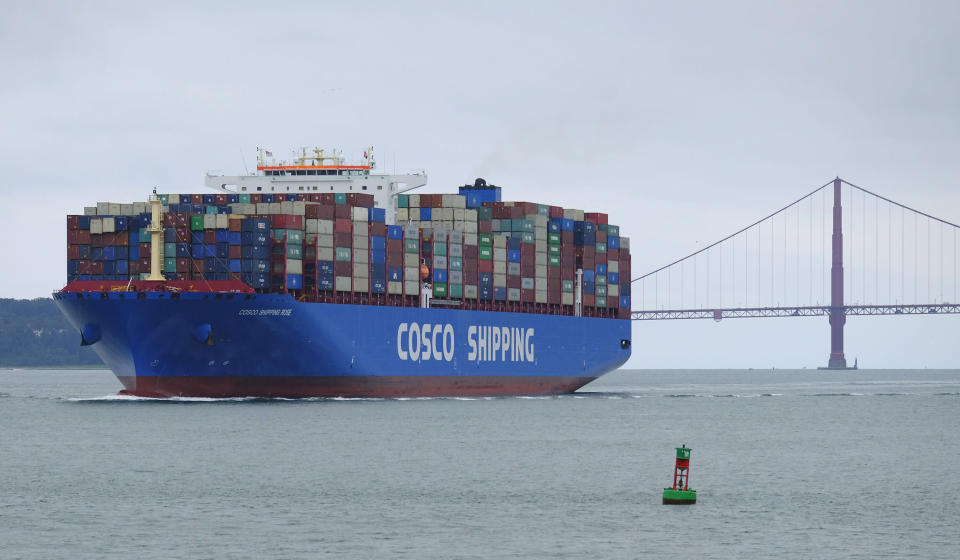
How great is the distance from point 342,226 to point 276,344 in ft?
19.6

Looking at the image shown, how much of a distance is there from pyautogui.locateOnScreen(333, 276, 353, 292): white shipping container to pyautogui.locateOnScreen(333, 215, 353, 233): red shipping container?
194 centimetres

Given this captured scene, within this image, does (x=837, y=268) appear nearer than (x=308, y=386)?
No

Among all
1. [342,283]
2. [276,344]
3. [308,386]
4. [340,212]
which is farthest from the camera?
[340,212]

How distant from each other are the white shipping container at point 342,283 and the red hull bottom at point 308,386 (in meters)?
3.69

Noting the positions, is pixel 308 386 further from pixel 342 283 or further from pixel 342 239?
pixel 342 239

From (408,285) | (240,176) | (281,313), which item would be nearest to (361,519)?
(281,313)

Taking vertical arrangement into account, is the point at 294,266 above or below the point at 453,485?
above

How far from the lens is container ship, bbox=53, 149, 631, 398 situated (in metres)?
61.6

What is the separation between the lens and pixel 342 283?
2557 inches

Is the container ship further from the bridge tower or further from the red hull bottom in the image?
the bridge tower

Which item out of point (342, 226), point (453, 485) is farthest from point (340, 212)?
point (453, 485)

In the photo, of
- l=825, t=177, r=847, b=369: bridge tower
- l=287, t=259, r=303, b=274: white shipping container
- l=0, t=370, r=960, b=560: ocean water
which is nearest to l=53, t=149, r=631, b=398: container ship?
l=287, t=259, r=303, b=274: white shipping container

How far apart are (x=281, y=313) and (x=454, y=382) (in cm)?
1340

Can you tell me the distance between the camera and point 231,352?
62.2m
